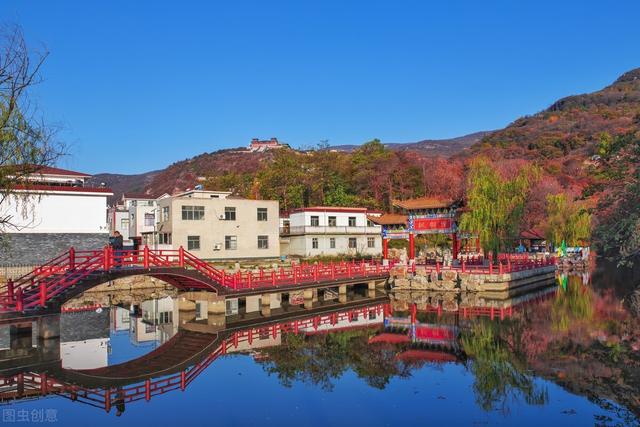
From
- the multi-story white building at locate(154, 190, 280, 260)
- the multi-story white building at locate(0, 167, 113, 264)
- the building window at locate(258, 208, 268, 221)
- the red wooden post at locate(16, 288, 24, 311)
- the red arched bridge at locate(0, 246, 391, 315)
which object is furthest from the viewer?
the building window at locate(258, 208, 268, 221)

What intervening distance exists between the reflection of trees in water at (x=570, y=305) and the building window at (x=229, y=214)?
80.6ft

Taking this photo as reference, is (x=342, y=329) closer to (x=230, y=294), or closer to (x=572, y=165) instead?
(x=230, y=294)

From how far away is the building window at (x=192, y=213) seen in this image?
4028 centimetres

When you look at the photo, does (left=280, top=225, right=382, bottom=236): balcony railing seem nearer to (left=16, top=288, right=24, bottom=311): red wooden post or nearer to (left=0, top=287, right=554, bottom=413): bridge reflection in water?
(left=0, top=287, right=554, bottom=413): bridge reflection in water

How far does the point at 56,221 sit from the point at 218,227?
39.2 feet

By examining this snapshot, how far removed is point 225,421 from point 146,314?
16.3m

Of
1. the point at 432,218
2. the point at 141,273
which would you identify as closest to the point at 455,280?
the point at 432,218

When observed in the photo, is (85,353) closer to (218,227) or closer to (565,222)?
(218,227)

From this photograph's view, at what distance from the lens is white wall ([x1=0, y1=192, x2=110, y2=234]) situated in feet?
108

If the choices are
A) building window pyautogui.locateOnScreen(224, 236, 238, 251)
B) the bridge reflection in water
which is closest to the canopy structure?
the bridge reflection in water

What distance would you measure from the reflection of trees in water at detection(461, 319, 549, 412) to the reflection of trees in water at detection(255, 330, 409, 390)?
2.45 metres

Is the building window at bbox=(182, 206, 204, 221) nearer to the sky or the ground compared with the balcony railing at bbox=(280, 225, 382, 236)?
nearer to the sky

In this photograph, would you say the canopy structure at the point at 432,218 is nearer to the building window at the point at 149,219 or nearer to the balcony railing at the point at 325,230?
the balcony railing at the point at 325,230

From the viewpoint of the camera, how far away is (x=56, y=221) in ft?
111
